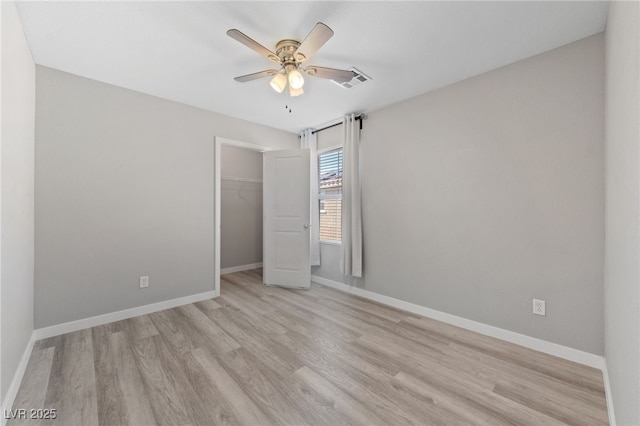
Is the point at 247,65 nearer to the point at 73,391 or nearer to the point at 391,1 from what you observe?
the point at 391,1

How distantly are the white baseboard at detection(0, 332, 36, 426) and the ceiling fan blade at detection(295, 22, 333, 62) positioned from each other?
2793 mm

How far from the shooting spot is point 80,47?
6.79ft

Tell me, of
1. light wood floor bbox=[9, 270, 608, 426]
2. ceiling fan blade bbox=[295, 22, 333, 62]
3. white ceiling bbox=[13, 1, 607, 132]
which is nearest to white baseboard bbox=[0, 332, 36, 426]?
light wood floor bbox=[9, 270, 608, 426]

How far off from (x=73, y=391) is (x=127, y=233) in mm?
1547

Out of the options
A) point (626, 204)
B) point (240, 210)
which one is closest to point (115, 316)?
point (240, 210)

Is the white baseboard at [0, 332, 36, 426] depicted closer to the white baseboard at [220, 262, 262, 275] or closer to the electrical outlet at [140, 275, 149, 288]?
the electrical outlet at [140, 275, 149, 288]

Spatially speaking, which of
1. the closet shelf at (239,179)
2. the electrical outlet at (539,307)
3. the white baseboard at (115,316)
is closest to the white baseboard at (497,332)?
the electrical outlet at (539,307)

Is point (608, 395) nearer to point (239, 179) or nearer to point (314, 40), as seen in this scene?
point (314, 40)

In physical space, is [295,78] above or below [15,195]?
above

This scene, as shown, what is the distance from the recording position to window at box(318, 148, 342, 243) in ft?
12.8

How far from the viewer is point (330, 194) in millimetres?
3975

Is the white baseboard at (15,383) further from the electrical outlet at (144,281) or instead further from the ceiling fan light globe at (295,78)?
the ceiling fan light globe at (295,78)

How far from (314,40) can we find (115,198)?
8.43 ft

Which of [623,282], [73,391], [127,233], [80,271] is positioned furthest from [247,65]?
[623,282]
